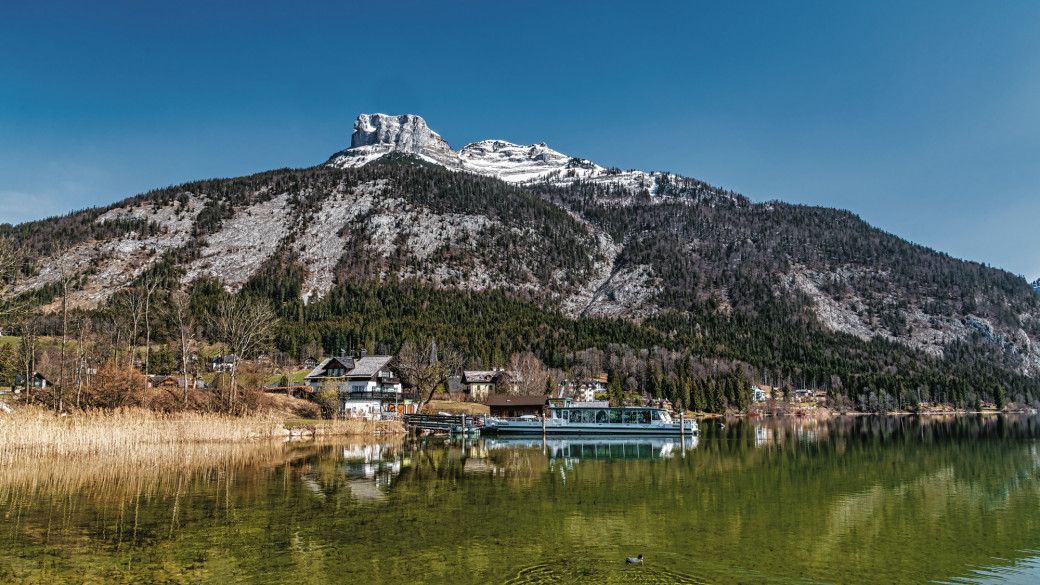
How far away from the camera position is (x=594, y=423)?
73188 millimetres

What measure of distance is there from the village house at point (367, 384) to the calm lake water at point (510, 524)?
51.9 m

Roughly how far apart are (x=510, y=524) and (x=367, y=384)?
82.0 m

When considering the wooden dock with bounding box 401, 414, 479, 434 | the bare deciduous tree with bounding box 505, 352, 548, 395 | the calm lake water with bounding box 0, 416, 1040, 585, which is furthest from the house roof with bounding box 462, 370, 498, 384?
the calm lake water with bounding box 0, 416, 1040, 585

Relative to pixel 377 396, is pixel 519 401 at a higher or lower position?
lower

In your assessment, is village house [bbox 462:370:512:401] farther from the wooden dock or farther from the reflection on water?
the reflection on water

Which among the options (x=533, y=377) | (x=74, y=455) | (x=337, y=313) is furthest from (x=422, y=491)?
(x=337, y=313)

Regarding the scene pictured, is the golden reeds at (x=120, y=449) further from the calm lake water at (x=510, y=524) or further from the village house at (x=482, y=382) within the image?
the village house at (x=482, y=382)

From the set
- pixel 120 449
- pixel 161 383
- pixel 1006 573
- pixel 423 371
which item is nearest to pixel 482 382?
pixel 423 371

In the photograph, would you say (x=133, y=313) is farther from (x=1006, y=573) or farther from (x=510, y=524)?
(x=1006, y=573)

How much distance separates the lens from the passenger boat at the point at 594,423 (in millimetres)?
71500

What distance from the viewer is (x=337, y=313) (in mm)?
187500

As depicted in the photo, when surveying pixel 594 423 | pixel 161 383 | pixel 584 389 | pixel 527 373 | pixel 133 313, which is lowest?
pixel 584 389

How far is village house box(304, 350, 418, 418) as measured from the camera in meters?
87.6

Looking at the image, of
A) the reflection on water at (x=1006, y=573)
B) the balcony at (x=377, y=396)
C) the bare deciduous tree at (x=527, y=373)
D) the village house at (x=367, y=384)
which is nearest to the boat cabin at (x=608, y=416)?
the village house at (x=367, y=384)
